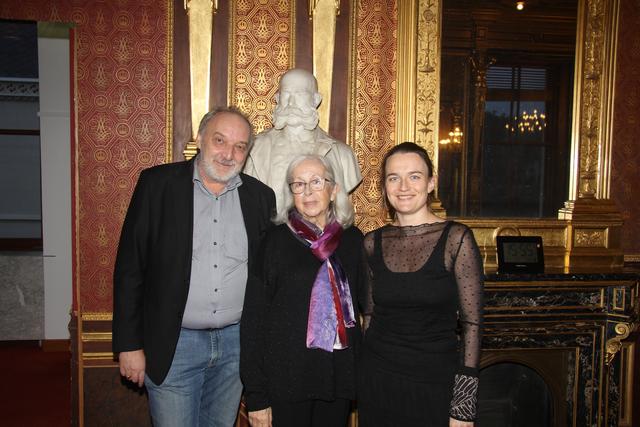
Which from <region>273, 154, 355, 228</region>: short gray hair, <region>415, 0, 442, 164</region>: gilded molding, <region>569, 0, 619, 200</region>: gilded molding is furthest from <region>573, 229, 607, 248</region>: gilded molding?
<region>273, 154, 355, 228</region>: short gray hair

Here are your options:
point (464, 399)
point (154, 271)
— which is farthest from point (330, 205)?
point (464, 399)

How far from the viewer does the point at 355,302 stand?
6.91ft

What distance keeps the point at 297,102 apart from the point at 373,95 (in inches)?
33.4

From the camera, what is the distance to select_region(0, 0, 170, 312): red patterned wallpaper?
3.44 meters

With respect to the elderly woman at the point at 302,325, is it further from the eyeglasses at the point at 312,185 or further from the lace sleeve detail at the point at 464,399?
the lace sleeve detail at the point at 464,399

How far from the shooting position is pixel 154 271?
2199 millimetres

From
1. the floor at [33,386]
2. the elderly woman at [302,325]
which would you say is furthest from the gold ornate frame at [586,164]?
the floor at [33,386]

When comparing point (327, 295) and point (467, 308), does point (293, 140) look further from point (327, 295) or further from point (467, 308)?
point (467, 308)

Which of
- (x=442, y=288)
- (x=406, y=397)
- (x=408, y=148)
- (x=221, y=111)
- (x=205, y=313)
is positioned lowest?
(x=406, y=397)

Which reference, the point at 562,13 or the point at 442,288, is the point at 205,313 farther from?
the point at 562,13

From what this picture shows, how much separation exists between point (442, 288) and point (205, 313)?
1.02 meters

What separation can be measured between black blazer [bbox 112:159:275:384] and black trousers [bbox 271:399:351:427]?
21.8 inches

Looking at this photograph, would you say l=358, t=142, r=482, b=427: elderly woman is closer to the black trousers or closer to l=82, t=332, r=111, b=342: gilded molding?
the black trousers

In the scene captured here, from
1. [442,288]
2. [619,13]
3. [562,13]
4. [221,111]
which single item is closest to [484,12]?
[562,13]
